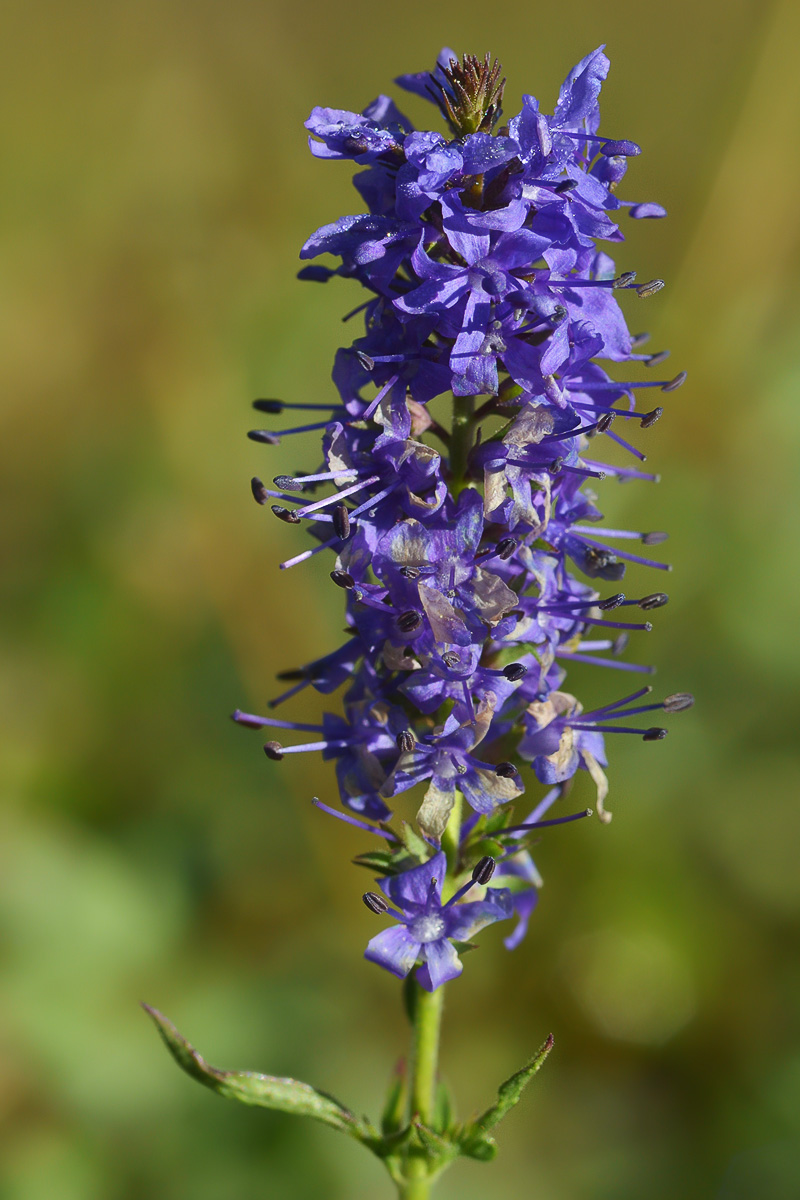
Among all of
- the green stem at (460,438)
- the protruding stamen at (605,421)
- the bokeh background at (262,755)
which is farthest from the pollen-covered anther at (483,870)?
the bokeh background at (262,755)

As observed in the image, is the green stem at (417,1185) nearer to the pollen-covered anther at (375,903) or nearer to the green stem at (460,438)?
the pollen-covered anther at (375,903)

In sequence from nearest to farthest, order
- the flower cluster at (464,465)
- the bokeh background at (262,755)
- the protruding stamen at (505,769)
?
the flower cluster at (464,465), the protruding stamen at (505,769), the bokeh background at (262,755)

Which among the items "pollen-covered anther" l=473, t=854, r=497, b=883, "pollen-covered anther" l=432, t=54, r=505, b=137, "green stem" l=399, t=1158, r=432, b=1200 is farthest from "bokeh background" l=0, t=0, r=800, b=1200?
"pollen-covered anther" l=432, t=54, r=505, b=137

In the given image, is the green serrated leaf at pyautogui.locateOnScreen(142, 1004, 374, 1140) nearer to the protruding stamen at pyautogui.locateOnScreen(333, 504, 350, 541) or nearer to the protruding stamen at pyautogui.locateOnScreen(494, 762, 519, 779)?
the protruding stamen at pyautogui.locateOnScreen(494, 762, 519, 779)

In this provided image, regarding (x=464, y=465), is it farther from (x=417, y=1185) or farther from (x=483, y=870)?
(x=417, y=1185)

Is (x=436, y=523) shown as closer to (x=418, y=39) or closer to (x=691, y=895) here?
(x=691, y=895)

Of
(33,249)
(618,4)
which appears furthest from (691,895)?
(618,4)

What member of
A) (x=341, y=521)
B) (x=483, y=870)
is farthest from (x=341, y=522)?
(x=483, y=870)
